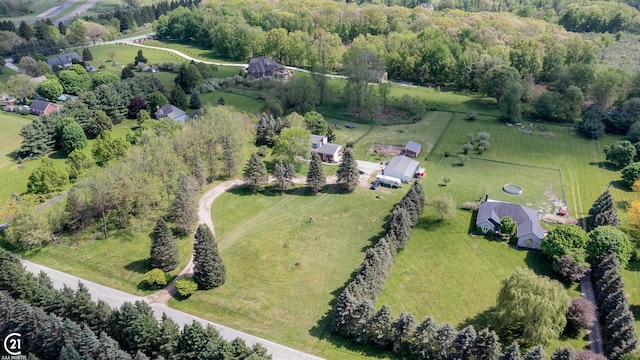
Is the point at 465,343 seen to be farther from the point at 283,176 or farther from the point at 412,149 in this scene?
the point at 412,149

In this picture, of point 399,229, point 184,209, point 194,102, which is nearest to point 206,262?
point 184,209

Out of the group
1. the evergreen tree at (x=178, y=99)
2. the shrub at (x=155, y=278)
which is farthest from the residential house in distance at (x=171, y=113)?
the shrub at (x=155, y=278)

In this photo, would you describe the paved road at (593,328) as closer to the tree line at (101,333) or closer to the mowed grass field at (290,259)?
the mowed grass field at (290,259)

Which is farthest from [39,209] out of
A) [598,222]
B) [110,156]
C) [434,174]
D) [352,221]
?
[598,222]

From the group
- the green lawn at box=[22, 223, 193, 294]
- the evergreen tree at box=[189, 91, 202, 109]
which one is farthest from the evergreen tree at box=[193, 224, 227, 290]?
the evergreen tree at box=[189, 91, 202, 109]

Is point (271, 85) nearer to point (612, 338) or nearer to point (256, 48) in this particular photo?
point (256, 48)
